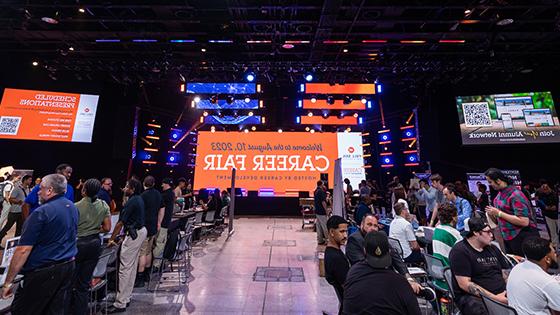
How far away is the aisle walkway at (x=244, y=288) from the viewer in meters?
3.23

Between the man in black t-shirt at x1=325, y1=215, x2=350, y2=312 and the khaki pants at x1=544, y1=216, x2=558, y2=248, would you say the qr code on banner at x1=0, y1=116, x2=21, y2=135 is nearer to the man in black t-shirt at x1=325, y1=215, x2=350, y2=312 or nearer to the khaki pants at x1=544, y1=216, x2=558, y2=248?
the man in black t-shirt at x1=325, y1=215, x2=350, y2=312

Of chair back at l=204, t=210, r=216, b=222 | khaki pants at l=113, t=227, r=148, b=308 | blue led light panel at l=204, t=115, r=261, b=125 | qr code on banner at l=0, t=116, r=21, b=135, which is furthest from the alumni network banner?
khaki pants at l=113, t=227, r=148, b=308

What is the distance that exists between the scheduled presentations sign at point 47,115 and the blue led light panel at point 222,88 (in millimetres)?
3967

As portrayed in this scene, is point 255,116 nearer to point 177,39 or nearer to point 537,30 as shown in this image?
point 177,39

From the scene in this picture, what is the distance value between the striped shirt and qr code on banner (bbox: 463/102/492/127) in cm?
990

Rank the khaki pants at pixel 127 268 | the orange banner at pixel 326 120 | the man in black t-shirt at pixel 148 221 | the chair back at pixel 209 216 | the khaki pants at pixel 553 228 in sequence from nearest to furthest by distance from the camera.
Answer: the khaki pants at pixel 127 268, the man in black t-shirt at pixel 148 221, the khaki pants at pixel 553 228, the chair back at pixel 209 216, the orange banner at pixel 326 120

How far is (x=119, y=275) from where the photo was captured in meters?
3.28

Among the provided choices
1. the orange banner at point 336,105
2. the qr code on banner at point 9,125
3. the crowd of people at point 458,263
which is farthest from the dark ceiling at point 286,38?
the crowd of people at point 458,263

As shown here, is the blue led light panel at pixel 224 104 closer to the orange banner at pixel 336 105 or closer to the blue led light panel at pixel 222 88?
the blue led light panel at pixel 222 88

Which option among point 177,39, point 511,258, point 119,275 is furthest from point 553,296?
point 177,39

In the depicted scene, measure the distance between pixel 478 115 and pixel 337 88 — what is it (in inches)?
240

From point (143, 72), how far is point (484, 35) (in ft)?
37.8

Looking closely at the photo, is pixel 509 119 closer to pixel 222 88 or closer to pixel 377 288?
pixel 222 88

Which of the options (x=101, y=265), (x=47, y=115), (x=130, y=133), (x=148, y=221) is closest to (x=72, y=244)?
(x=101, y=265)
